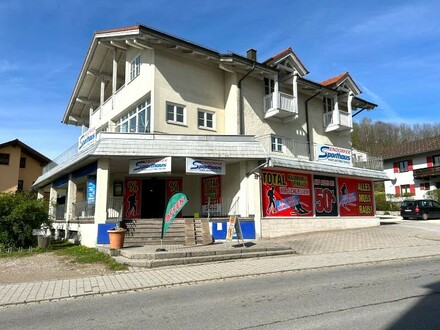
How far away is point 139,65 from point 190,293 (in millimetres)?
15183

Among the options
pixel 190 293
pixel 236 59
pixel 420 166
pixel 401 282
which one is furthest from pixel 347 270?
pixel 420 166

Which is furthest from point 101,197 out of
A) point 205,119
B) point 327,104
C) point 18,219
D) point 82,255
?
point 327,104

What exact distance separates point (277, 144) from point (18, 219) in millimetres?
13612

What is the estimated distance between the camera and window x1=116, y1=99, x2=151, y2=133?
1898cm

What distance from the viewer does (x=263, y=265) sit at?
11086mm

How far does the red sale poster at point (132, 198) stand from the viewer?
2009cm

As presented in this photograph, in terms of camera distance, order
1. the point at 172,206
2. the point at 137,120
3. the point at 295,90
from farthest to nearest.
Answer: the point at 295,90 < the point at 137,120 < the point at 172,206

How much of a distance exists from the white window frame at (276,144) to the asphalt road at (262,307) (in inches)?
512

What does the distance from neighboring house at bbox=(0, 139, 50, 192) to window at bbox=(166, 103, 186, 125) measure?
26.9 metres

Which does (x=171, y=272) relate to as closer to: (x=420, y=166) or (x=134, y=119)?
A: (x=134, y=119)

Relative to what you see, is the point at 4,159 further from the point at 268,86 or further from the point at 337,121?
the point at 337,121

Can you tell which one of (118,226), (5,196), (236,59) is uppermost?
(236,59)

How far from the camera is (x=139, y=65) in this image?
2006 centimetres

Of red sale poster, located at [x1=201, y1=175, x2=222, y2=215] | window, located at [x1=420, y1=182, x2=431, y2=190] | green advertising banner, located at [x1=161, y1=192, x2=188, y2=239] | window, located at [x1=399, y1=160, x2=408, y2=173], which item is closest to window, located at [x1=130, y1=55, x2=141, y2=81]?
red sale poster, located at [x1=201, y1=175, x2=222, y2=215]
